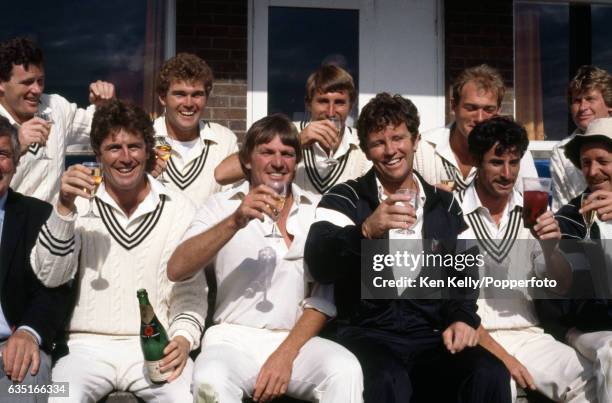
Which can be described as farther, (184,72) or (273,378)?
(184,72)

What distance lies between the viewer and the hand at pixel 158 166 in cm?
430

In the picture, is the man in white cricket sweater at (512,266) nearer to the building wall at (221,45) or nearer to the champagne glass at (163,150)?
the champagne glass at (163,150)

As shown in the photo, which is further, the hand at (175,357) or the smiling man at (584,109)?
the smiling man at (584,109)

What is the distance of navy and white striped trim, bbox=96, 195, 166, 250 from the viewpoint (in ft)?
13.1

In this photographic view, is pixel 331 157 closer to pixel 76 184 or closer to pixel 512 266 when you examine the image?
pixel 512 266

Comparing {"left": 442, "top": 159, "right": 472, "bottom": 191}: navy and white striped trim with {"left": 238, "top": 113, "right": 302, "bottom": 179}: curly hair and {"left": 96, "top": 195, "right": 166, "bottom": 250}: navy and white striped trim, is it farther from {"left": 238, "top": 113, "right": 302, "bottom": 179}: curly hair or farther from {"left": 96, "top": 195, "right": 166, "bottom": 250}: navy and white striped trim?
{"left": 96, "top": 195, "right": 166, "bottom": 250}: navy and white striped trim

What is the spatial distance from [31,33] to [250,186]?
301 centimetres

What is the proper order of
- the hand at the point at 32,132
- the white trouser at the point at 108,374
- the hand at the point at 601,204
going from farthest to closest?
1. the hand at the point at 32,132
2. the hand at the point at 601,204
3. the white trouser at the point at 108,374

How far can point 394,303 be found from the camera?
385 centimetres

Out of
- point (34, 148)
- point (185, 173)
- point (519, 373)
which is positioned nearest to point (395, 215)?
point (519, 373)

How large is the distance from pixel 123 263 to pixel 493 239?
179 cm

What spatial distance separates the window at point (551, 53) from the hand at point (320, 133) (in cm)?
282

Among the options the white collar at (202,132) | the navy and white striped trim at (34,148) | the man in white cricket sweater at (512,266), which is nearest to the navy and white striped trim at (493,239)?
the man in white cricket sweater at (512,266)

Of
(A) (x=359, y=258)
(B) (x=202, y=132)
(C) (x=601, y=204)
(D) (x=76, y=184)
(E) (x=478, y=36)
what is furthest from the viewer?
(E) (x=478, y=36)
